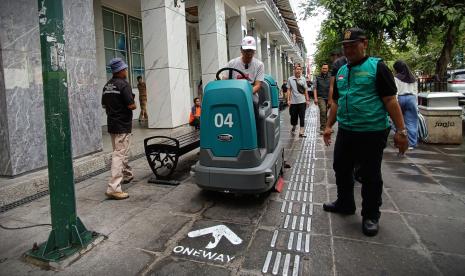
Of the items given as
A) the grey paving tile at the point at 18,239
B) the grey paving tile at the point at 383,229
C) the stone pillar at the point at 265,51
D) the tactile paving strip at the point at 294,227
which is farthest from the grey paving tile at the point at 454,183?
the stone pillar at the point at 265,51

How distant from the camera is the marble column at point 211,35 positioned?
34.2 feet

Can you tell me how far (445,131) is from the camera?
700 cm

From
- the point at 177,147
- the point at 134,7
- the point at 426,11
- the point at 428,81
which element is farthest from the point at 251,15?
the point at 177,147

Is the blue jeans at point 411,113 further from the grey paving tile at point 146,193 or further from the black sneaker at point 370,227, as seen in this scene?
the grey paving tile at point 146,193

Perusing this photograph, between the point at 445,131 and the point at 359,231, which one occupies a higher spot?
the point at 445,131

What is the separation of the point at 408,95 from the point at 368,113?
13.6ft

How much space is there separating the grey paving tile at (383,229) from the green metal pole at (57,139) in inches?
95.4

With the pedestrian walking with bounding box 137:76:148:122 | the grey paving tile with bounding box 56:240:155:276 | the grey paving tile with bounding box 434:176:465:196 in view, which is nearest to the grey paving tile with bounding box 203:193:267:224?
the grey paving tile with bounding box 56:240:155:276

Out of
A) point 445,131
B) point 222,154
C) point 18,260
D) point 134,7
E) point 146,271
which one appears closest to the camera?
point 146,271

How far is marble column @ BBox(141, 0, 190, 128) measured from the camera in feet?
25.2

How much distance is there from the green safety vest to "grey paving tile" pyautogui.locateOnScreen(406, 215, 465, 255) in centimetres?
106

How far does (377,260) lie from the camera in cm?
255

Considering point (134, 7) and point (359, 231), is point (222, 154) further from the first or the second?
point (134, 7)

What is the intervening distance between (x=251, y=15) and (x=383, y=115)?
13.7m
